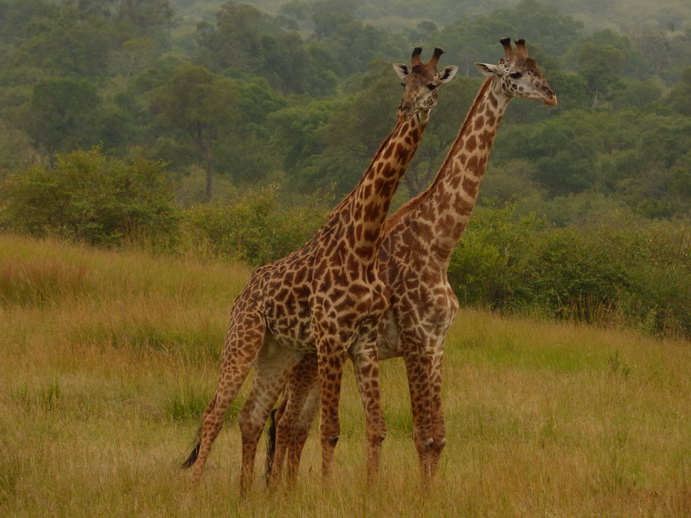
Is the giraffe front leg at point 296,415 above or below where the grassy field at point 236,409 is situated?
above

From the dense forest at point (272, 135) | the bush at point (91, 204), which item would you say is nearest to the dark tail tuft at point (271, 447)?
the dense forest at point (272, 135)

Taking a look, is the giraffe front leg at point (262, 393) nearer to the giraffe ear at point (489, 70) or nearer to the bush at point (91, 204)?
the giraffe ear at point (489, 70)

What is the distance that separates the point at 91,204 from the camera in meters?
18.5

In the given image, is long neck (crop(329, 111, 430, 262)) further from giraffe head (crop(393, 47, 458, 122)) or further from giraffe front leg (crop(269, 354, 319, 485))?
giraffe front leg (crop(269, 354, 319, 485))

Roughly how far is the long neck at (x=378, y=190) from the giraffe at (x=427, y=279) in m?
0.61

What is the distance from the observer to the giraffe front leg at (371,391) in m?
5.49

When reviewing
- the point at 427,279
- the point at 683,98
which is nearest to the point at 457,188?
the point at 427,279

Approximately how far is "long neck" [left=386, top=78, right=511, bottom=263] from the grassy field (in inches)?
62.3

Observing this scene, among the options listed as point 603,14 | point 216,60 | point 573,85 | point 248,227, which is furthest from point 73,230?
point 603,14

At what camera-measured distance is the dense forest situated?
1939cm

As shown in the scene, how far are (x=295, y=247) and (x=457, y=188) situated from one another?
45.3 feet

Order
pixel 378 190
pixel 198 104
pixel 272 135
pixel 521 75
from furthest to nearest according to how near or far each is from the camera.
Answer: pixel 272 135 < pixel 198 104 < pixel 521 75 < pixel 378 190

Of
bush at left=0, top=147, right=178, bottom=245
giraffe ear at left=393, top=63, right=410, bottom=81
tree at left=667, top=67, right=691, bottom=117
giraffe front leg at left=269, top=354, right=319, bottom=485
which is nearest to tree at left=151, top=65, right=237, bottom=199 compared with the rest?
tree at left=667, top=67, right=691, bottom=117

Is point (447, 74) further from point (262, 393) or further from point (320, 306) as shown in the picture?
point (262, 393)
